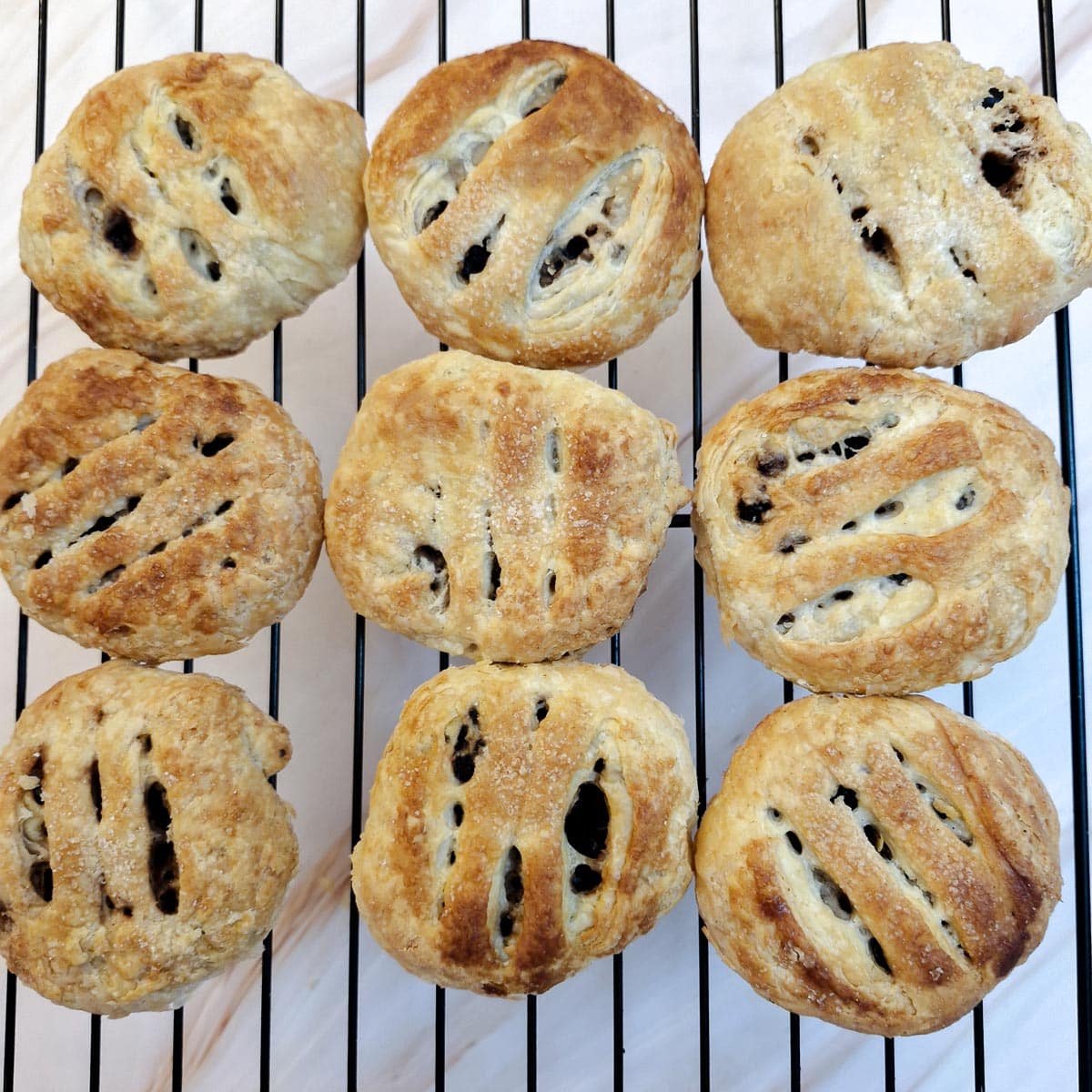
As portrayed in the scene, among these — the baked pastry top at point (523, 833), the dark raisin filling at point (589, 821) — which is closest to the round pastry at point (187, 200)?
the baked pastry top at point (523, 833)

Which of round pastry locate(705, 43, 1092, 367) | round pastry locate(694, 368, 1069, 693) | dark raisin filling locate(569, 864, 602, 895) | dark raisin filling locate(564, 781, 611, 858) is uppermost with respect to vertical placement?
round pastry locate(705, 43, 1092, 367)

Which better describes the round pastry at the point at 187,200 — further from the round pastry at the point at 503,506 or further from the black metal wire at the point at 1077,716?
the black metal wire at the point at 1077,716

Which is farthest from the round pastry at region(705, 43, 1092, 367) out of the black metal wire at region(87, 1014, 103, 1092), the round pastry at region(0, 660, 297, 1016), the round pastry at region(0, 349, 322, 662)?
the black metal wire at region(87, 1014, 103, 1092)

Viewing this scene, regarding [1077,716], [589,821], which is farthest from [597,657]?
[1077,716]

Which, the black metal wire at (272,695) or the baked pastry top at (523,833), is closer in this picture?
the baked pastry top at (523,833)

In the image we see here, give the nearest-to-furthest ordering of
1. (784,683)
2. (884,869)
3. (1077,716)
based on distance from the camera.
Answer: (884,869) < (1077,716) < (784,683)

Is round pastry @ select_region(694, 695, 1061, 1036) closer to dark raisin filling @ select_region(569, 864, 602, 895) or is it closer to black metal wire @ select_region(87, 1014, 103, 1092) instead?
dark raisin filling @ select_region(569, 864, 602, 895)

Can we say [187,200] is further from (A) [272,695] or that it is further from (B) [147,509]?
(A) [272,695]
